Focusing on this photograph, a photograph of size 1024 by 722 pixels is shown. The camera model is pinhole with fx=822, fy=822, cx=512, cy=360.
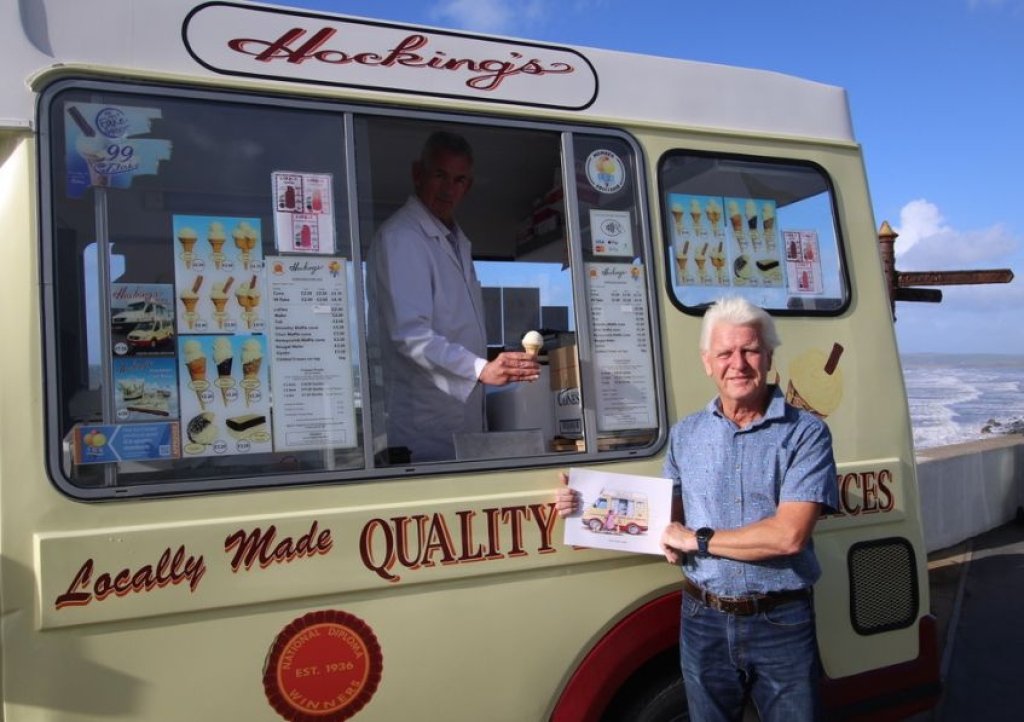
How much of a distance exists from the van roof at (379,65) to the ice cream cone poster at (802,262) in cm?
40

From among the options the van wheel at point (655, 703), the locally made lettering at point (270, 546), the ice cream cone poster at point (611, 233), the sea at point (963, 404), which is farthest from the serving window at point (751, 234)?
the sea at point (963, 404)

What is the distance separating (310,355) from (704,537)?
123cm

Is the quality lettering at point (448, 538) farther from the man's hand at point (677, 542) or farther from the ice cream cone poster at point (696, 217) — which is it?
the ice cream cone poster at point (696, 217)

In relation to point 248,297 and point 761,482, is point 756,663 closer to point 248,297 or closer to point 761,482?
point 761,482

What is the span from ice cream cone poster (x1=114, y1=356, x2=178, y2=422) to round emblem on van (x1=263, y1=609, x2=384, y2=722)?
68 cm

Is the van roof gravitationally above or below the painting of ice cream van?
above

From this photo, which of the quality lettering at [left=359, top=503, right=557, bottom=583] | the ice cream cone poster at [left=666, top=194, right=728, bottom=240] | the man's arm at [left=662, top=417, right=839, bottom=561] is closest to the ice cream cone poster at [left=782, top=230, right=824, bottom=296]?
the ice cream cone poster at [left=666, top=194, right=728, bottom=240]

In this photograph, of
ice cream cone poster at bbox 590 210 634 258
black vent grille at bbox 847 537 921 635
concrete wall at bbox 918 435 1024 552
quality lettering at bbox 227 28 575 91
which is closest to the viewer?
quality lettering at bbox 227 28 575 91

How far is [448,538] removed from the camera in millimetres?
2393

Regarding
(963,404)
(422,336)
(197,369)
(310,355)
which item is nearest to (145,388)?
(197,369)

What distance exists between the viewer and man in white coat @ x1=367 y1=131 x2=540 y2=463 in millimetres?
2725

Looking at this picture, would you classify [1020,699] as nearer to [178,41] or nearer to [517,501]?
[517,501]

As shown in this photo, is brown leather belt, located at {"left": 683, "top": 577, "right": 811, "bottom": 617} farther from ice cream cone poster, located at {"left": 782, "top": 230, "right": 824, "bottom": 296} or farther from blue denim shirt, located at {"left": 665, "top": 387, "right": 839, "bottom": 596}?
ice cream cone poster, located at {"left": 782, "top": 230, "right": 824, "bottom": 296}

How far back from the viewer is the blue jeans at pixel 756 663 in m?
2.26
